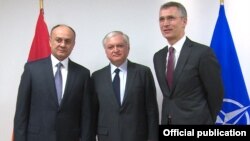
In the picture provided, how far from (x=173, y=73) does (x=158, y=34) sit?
99 cm

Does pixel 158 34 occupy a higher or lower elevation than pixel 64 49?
higher

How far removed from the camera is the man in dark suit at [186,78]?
7.54 feet

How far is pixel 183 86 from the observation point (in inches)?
90.6

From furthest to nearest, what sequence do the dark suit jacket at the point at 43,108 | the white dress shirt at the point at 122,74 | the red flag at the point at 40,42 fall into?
1. the red flag at the point at 40,42
2. the white dress shirt at the point at 122,74
3. the dark suit jacket at the point at 43,108

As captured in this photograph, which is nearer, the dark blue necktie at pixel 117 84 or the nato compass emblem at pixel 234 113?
the dark blue necktie at pixel 117 84

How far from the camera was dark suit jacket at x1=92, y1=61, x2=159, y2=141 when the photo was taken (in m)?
2.38

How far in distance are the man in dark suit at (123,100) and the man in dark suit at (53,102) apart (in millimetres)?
137

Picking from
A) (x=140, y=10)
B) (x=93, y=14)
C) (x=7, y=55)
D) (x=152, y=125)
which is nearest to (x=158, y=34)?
(x=140, y=10)

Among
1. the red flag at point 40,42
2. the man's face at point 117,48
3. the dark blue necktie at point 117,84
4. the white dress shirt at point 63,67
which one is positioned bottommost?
the dark blue necktie at point 117,84

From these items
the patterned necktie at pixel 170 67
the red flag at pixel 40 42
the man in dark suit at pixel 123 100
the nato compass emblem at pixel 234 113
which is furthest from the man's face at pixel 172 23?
the red flag at pixel 40 42

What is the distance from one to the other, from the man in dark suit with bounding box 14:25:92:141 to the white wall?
906mm

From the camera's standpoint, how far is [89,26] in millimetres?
3312

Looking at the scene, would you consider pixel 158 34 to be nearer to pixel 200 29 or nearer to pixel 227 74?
pixel 200 29

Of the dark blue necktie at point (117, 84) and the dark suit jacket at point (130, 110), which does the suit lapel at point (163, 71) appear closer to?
the dark suit jacket at point (130, 110)
